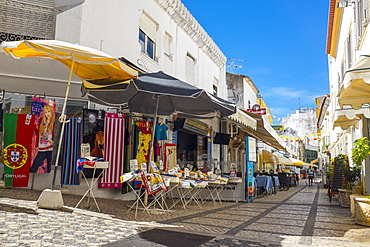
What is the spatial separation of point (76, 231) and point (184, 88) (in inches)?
137

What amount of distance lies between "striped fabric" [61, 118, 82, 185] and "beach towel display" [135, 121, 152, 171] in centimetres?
185

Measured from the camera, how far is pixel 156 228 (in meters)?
5.25

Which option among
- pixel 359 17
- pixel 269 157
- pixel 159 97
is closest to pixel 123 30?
pixel 159 97

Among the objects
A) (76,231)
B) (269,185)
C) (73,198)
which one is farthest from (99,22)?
(269,185)

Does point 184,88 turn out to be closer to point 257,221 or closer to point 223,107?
point 223,107

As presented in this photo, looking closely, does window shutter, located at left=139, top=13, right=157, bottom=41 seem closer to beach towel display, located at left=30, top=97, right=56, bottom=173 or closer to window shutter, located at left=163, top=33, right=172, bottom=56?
window shutter, located at left=163, top=33, right=172, bottom=56

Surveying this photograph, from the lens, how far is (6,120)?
7.29 metres

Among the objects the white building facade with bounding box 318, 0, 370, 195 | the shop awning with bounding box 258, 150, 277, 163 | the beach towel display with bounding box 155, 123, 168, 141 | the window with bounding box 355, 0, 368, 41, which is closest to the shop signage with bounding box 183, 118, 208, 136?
the beach towel display with bounding box 155, 123, 168, 141

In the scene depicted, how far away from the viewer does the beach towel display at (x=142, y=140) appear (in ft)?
30.6

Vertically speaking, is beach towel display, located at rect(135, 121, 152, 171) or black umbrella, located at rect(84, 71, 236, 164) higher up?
black umbrella, located at rect(84, 71, 236, 164)

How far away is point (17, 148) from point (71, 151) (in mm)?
1124

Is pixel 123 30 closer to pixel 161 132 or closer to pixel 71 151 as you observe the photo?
pixel 161 132

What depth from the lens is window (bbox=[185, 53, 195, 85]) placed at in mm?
14884

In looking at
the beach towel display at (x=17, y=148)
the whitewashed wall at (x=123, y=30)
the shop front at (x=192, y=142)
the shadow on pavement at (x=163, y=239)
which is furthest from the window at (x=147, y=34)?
the shadow on pavement at (x=163, y=239)
